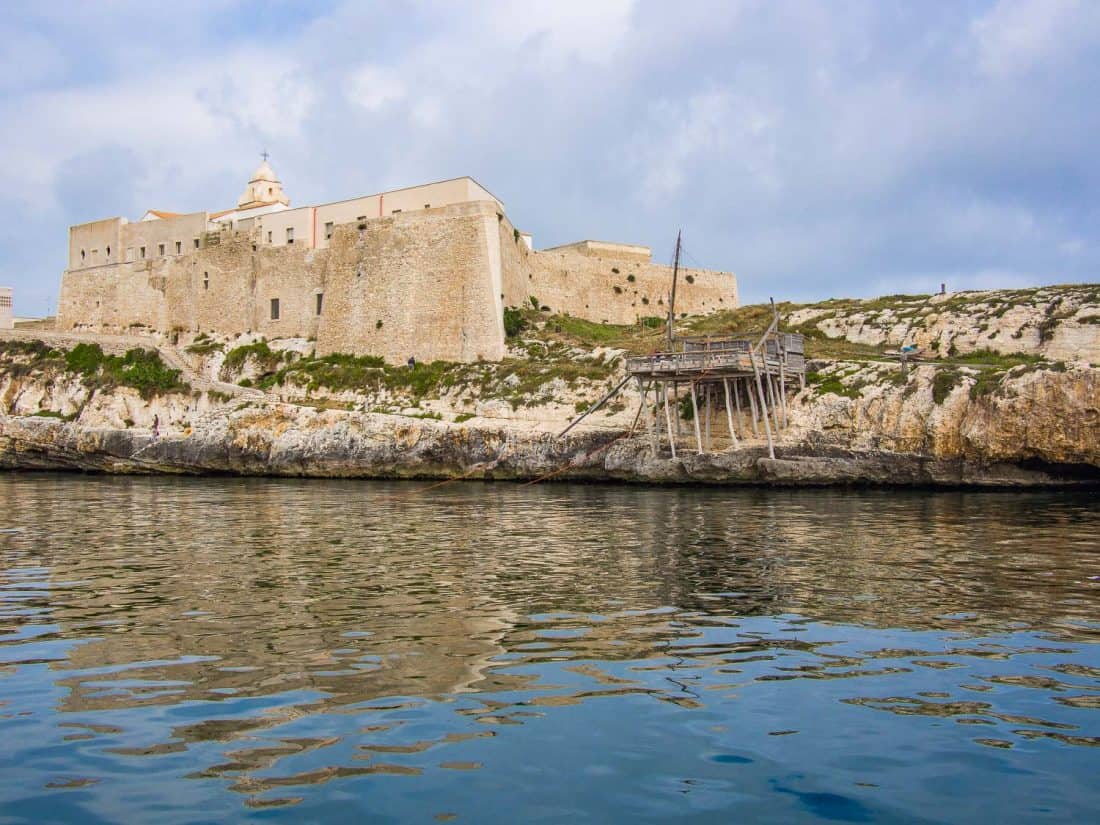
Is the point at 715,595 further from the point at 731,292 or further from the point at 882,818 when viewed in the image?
the point at 731,292

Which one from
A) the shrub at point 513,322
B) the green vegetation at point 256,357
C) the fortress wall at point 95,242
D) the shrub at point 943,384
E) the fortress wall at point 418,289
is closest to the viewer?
the shrub at point 943,384

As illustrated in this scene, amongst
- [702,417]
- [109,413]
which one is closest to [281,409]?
[109,413]

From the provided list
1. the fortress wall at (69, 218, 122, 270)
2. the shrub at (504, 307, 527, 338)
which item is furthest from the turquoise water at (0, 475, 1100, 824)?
the fortress wall at (69, 218, 122, 270)

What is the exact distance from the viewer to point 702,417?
32156 millimetres

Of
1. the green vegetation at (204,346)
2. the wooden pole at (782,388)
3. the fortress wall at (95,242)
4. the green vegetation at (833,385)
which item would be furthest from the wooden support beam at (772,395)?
the fortress wall at (95,242)

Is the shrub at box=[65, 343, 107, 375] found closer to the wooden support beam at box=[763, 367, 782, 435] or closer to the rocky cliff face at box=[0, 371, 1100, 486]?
the rocky cliff face at box=[0, 371, 1100, 486]

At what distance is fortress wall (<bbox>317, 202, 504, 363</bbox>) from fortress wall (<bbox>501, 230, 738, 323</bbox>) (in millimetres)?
3857

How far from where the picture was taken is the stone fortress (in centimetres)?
4116

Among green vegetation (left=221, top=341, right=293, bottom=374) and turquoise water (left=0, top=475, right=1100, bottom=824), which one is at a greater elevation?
green vegetation (left=221, top=341, right=293, bottom=374)

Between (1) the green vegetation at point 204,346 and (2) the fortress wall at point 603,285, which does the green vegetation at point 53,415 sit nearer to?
(1) the green vegetation at point 204,346

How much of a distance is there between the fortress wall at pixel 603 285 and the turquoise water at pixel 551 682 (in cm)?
3364

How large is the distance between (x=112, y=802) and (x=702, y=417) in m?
28.5

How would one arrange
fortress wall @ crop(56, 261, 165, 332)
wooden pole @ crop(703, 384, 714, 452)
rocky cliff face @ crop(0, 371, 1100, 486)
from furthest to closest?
1. fortress wall @ crop(56, 261, 165, 332)
2. wooden pole @ crop(703, 384, 714, 452)
3. rocky cliff face @ crop(0, 371, 1100, 486)

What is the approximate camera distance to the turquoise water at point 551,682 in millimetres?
4789
